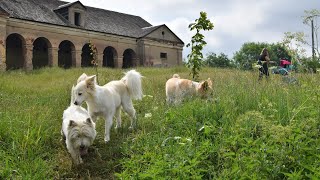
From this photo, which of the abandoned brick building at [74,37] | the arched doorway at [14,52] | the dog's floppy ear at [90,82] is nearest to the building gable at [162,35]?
the abandoned brick building at [74,37]

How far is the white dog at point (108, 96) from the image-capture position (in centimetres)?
637

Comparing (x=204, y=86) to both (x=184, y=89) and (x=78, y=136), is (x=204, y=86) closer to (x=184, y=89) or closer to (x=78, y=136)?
(x=184, y=89)

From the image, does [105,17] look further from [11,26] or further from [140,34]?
[11,26]

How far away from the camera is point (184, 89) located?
8.45m

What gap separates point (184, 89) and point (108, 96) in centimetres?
235

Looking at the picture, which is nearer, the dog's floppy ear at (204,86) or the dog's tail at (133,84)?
the dog's tail at (133,84)

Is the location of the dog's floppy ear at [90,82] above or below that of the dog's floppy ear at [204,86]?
above

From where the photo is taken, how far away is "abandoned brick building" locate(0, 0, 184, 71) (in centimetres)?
3020

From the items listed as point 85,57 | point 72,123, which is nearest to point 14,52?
point 85,57

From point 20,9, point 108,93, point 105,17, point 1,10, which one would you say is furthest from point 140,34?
point 108,93

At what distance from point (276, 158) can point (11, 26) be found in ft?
94.7

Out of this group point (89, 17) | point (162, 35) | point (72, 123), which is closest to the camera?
point (72, 123)

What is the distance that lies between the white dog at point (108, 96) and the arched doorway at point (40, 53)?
28849mm

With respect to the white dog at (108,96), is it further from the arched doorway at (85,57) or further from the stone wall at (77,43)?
the arched doorway at (85,57)
